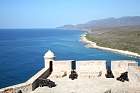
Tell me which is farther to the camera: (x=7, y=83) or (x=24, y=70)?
(x=24, y=70)

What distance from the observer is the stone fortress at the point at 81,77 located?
44.1ft

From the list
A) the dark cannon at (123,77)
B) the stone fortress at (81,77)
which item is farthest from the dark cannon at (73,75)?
the dark cannon at (123,77)

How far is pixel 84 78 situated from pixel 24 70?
37268mm

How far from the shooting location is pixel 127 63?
16797 mm

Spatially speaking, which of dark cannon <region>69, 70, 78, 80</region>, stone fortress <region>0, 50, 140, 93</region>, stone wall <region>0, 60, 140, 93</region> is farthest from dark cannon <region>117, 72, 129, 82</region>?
dark cannon <region>69, 70, 78, 80</region>

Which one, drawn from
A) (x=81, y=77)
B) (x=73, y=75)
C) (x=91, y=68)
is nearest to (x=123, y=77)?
(x=91, y=68)

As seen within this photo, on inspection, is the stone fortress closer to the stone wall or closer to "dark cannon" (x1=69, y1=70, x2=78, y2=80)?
the stone wall

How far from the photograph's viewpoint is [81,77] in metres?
16.6

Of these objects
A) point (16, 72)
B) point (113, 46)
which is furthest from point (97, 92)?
Result: point (113, 46)

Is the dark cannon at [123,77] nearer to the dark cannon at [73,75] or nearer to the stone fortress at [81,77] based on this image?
the stone fortress at [81,77]

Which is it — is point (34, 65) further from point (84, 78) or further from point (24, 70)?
point (84, 78)

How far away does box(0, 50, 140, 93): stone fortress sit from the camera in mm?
13430

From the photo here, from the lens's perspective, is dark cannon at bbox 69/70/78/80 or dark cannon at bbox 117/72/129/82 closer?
dark cannon at bbox 117/72/129/82

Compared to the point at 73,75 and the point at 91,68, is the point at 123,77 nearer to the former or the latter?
the point at 91,68
